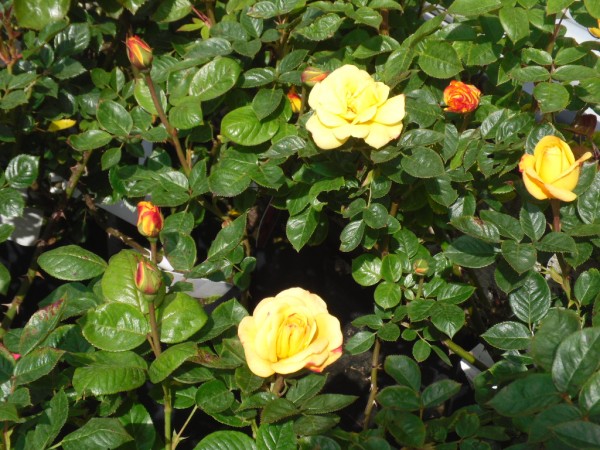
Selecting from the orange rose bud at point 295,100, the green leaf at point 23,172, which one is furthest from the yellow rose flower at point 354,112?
the green leaf at point 23,172

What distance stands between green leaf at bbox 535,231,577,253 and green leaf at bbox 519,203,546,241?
0.01m

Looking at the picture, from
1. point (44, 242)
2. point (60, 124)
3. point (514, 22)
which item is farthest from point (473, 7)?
point (44, 242)

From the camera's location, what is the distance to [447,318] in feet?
3.19

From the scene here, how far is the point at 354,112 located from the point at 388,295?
1.07ft

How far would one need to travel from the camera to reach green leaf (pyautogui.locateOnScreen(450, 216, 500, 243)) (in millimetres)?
824

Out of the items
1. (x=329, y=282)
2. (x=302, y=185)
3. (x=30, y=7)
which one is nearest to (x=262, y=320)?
(x=302, y=185)

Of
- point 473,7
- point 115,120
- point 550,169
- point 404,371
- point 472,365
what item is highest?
point 473,7

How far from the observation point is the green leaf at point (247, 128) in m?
1.06

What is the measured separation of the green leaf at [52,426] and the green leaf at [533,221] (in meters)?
0.60

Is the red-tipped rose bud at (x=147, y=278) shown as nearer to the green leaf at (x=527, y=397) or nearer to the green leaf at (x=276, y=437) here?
the green leaf at (x=276, y=437)

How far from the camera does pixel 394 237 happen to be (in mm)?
1114

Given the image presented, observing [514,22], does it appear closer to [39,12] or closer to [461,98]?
[461,98]

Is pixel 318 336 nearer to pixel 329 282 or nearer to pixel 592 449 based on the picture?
pixel 592 449

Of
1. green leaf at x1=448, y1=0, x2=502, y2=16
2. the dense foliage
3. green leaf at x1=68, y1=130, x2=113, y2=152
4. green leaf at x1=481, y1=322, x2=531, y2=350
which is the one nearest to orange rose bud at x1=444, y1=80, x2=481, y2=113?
the dense foliage
